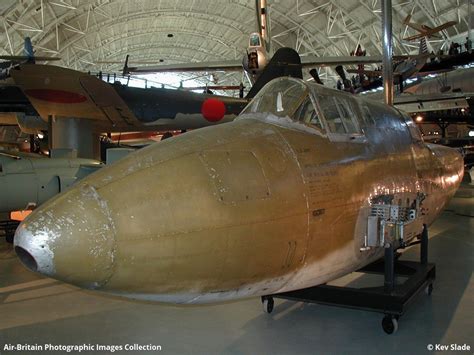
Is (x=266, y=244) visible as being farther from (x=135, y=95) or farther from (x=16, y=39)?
(x=16, y=39)

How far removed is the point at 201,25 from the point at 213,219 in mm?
39272

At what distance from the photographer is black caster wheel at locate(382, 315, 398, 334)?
14.6 ft

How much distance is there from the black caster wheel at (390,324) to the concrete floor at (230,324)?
54 millimetres

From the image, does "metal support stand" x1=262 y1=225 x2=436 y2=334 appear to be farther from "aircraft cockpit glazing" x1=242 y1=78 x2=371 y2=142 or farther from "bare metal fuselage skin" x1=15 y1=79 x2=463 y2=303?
"aircraft cockpit glazing" x1=242 y1=78 x2=371 y2=142

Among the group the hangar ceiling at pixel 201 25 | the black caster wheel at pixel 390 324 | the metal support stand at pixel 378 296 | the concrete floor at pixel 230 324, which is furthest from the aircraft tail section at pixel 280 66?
the hangar ceiling at pixel 201 25

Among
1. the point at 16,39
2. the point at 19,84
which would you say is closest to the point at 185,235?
the point at 19,84

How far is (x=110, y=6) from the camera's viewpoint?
33531 millimetres

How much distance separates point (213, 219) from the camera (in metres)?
2.57

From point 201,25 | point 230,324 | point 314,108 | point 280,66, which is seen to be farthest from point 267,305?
point 201,25

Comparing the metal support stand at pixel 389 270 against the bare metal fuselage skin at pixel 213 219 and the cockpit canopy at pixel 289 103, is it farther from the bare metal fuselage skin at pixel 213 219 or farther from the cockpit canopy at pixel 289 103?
the cockpit canopy at pixel 289 103

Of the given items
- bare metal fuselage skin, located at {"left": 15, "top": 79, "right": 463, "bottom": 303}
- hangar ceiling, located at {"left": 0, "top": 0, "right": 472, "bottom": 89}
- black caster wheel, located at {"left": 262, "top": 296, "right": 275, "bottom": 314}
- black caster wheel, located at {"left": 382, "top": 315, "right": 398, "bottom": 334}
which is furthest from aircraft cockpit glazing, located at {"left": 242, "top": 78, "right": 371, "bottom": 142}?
hangar ceiling, located at {"left": 0, "top": 0, "right": 472, "bottom": 89}

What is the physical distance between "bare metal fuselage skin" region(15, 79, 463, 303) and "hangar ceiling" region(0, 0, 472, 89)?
73.3 feet

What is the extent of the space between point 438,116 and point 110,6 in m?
25.0

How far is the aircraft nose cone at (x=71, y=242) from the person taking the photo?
2.24 metres
